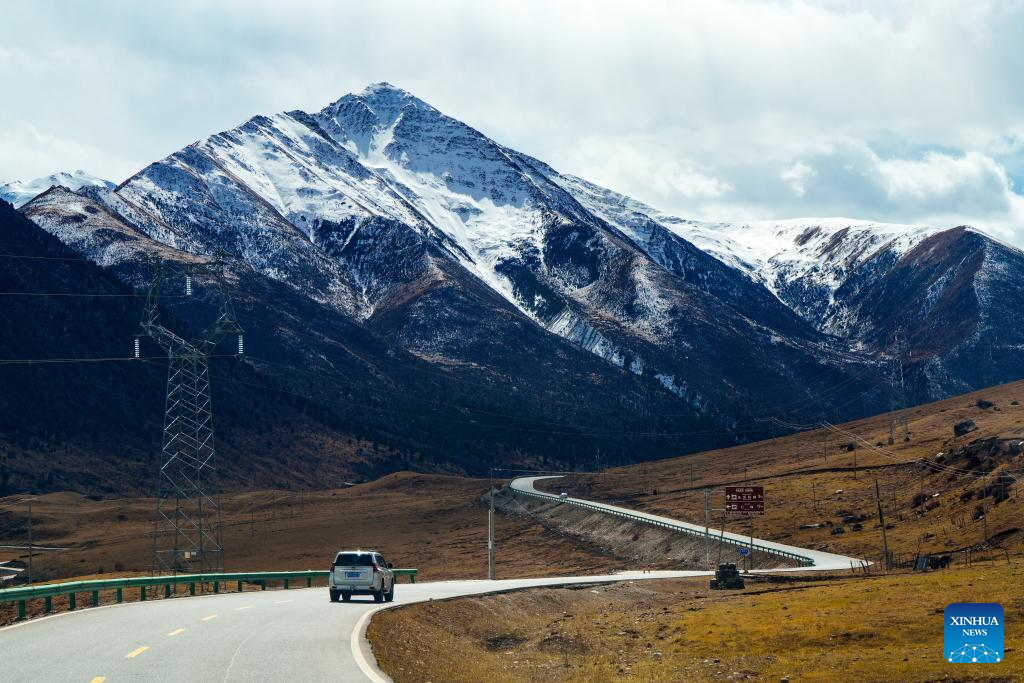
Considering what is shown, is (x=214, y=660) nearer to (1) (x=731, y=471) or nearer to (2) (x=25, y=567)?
(2) (x=25, y=567)

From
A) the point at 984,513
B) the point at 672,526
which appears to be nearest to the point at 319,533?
the point at 672,526

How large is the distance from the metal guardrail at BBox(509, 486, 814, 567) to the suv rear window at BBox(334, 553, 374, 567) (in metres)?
45.3

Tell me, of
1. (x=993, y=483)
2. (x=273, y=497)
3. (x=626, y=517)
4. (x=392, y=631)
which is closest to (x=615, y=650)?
(x=392, y=631)

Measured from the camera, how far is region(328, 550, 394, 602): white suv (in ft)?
152

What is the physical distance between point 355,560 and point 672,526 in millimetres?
71321

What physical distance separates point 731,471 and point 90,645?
16612 centimetres

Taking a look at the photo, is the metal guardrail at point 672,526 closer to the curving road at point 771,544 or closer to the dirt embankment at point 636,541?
the curving road at point 771,544

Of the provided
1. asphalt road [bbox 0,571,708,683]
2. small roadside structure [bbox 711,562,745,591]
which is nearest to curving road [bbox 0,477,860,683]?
asphalt road [bbox 0,571,708,683]

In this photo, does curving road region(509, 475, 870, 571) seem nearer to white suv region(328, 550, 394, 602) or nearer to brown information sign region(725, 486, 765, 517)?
brown information sign region(725, 486, 765, 517)

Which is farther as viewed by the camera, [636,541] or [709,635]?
[636,541]

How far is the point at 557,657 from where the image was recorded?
36.7m

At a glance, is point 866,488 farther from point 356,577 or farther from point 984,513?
point 356,577

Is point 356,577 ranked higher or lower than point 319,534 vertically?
lower

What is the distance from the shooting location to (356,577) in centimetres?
4631
